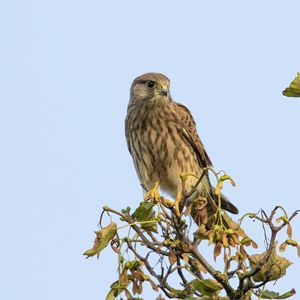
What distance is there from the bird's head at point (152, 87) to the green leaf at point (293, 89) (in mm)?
3934

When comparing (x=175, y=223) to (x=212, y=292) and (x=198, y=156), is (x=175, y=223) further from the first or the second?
(x=198, y=156)

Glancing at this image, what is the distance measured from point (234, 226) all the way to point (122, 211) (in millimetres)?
618

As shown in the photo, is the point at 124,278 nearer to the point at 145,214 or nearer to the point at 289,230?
the point at 145,214

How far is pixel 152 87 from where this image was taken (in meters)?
6.96

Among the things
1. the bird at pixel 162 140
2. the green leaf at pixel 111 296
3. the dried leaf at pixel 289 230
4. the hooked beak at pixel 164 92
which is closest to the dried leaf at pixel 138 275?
the green leaf at pixel 111 296

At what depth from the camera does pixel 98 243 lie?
3.42 meters

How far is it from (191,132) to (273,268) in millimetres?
3655

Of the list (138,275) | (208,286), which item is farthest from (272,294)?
(138,275)

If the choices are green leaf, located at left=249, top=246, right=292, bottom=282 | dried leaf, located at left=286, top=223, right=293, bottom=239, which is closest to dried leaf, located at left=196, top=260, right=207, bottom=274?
green leaf, located at left=249, top=246, right=292, bottom=282

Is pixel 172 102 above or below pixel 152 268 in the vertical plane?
above

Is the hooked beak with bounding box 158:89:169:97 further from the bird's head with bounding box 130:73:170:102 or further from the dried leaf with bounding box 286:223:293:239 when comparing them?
the dried leaf with bounding box 286:223:293:239

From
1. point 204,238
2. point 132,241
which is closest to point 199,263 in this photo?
point 204,238

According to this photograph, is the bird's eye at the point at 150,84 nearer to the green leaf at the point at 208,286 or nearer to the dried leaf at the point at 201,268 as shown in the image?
the dried leaf at the point at 201,268

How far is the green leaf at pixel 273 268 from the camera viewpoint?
3295 millimetres
